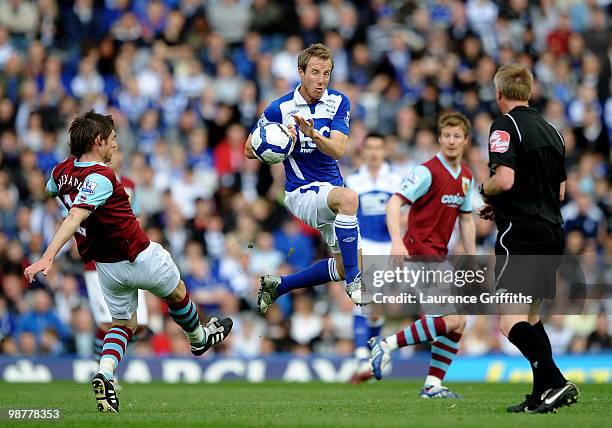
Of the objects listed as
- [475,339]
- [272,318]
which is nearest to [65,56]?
[272,318]

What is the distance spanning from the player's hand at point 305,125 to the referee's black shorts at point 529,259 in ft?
6.82

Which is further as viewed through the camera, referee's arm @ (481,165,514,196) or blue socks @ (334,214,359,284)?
blue socks @ (334,214,359,284)

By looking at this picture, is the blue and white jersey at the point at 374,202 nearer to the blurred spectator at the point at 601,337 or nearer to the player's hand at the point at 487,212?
the player's hand at the point at 487,212

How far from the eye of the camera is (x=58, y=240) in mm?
9312

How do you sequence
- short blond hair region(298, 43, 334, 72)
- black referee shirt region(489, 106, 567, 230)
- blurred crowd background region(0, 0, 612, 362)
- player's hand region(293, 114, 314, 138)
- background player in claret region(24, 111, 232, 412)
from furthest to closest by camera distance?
1. blurred crowd background region(0, 0, 612, 362)
2. short blond hair region(298, 43, 334, 72)
3. player's hand region(293, 114, 314, 138)
4. background player in claret region(24, 111, 232, 412)
5. black referee shirt region(489, 106, 567, 230)

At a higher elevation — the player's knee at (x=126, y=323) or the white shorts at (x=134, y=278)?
the white shorts at (x=134, y=278)

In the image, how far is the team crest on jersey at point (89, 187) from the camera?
9586 millimetres

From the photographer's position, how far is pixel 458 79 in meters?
21.3

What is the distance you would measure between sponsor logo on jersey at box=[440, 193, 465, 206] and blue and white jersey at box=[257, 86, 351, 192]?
1.26 metres

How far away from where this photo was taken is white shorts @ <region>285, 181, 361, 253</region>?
1122 centimetres

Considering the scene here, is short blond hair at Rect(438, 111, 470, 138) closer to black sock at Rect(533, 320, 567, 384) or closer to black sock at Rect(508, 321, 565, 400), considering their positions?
black sock at Rect(533, 320, 567, 384)

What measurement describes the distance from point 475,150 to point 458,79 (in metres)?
2.00

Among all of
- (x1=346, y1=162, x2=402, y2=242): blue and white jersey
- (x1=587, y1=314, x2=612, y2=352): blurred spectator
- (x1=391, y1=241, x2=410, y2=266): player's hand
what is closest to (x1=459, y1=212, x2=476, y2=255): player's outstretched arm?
(x1=391, y1=241, x2=410, y2=266): player's hand

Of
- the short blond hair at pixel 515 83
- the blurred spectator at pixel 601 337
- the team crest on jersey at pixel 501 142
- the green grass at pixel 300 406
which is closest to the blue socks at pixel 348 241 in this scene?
the green grass at pixel 300 406
